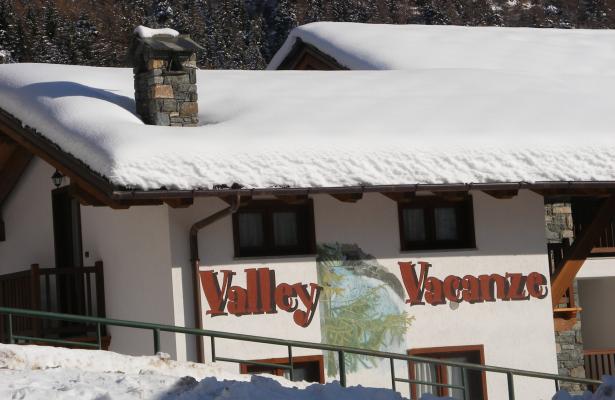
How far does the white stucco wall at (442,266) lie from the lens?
1487cm

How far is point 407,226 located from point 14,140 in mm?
5364

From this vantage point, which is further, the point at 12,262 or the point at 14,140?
the point at 12,262

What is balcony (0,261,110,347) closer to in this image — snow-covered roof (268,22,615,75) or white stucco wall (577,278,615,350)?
snow-covered roof (268,22,615,75)

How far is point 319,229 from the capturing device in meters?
15.5

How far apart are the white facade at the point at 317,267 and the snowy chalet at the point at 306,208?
0.02m

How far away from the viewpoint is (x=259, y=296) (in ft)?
49.1

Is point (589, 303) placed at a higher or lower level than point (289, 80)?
lower

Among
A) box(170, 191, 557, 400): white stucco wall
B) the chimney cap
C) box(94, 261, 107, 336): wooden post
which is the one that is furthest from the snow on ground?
the chimney cap

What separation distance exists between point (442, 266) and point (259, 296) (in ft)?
8.15

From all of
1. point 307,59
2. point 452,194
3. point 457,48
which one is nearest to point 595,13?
point 457,48

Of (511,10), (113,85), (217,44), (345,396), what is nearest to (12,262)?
(113,85)

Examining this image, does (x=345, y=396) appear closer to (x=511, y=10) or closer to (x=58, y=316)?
(x=58, y=316)

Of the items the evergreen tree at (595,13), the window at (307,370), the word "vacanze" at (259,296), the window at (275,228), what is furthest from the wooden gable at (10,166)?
the evergreen tree at (595,13)

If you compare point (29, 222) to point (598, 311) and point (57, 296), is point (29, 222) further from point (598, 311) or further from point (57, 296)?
point (598, 311)
